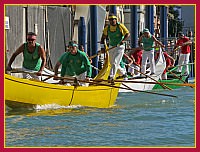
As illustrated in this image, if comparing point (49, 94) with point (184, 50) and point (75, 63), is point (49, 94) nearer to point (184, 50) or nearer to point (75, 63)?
point (75, 63)

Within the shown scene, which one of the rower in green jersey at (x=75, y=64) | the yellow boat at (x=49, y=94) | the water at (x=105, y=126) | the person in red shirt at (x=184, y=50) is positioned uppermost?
Result: the person in red shirt at (x=184, y=50)

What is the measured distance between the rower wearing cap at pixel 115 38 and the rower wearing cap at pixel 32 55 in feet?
7.75

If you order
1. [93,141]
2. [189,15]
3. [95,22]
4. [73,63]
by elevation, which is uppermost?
[189,15]

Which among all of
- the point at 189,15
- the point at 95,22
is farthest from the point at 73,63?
the point at 189,15

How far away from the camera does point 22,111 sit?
10523 mm

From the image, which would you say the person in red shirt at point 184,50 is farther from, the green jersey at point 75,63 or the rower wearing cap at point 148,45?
the green jersey at point 75,63

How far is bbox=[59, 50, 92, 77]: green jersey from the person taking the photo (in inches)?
441

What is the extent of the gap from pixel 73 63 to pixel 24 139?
3514 millimetres

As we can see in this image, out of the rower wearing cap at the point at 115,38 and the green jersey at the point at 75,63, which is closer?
the green jersey at the point at 75,63

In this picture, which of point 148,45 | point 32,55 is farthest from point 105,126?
point 148,45

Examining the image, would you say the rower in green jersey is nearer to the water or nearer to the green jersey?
the green jersey

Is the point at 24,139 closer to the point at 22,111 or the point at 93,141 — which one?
the point at 93,141

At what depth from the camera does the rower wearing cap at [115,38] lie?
42.3ft

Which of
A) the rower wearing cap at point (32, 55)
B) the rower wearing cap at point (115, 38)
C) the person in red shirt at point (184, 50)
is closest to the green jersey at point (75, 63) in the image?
the rower wearing cap at point (32, 55)
